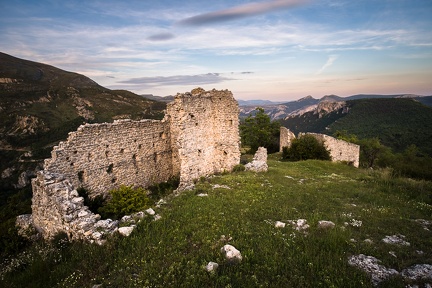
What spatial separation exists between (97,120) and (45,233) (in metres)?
124

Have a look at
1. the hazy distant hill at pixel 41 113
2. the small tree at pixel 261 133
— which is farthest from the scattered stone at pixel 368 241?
the hazy distant hill at pixel 41 113

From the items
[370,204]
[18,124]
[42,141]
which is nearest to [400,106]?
[370,204]

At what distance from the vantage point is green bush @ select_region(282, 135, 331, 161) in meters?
25.7

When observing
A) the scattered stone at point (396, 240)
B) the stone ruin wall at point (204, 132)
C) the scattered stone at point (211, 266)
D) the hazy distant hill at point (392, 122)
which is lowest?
the hazy distant hill at point (392, 122)

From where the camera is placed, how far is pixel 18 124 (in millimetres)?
109562

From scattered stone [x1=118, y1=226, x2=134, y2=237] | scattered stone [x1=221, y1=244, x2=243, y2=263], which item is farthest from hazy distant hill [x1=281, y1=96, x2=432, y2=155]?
scattered stone [x1=118, y1=226, x2=134, y2=237]

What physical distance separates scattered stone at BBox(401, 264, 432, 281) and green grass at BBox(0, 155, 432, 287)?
0.24 meters

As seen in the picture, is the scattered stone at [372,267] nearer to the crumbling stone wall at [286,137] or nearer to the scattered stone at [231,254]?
the scattered stone at [231,254]

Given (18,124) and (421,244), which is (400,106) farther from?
(18,124)

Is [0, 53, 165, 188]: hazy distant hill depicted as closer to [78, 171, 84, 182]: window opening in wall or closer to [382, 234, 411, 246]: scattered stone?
[78, 171, 84, 182]: window opening in wall

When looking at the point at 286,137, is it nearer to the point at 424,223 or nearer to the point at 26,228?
the point at 424,223

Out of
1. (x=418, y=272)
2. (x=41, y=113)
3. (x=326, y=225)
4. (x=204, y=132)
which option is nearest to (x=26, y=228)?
(x=204, y=132)

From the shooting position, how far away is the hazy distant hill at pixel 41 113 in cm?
8947

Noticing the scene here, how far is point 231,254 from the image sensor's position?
223 inches
